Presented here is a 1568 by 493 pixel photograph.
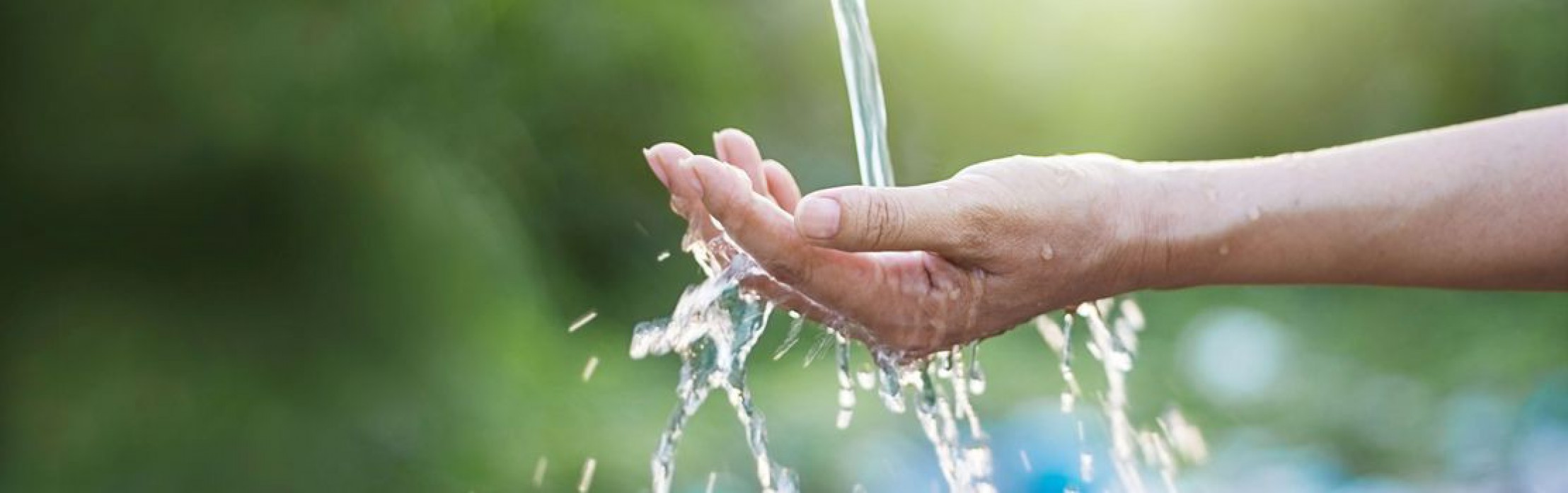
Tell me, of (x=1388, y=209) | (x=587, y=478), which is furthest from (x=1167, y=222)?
(x=587, y=478)

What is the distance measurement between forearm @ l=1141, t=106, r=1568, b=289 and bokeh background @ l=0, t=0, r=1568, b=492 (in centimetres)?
331

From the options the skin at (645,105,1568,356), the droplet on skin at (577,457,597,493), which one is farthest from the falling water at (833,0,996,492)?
the droplet on skin at (577,457,597,493)

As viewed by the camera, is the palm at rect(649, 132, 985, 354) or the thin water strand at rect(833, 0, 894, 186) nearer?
the palm at rect(649, 132, 985, 354)

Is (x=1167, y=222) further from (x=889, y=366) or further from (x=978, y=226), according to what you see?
(x=889, y=366)

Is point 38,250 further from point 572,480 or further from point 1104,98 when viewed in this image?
point 1104,98

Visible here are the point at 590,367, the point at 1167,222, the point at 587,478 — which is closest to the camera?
the point at 1167,222

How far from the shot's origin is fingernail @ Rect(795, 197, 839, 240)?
1.88 m

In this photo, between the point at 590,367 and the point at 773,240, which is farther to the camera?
the point at 590,367

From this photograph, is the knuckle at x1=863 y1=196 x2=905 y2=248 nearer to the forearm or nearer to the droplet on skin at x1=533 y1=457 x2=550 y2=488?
the forearm

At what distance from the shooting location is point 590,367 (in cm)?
641

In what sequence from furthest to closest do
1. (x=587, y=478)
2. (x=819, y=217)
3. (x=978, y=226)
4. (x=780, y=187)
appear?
(x=587, y=478) → (x=780, y=187) → (x=978, y=226) → (x=819, y=217)

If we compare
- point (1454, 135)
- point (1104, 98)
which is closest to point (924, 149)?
point (1104, 98)

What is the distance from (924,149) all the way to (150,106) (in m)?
3.44

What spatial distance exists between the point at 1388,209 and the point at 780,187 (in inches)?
31.5
